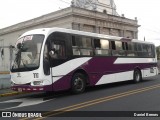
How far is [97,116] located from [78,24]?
125 feet

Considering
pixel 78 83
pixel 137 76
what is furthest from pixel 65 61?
pixel 137 76

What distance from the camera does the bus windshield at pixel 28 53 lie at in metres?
13.3

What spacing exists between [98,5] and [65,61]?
150ft

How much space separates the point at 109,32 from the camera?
52938 mm

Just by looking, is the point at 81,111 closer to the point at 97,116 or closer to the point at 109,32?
the point at 97,116

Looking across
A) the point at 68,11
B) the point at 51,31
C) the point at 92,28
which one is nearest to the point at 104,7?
the point at 92,28

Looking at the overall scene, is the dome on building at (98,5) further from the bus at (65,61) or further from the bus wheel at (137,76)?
the bus at (65,61)

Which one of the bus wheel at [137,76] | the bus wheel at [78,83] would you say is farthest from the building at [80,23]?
the bus wheel at [78,83]

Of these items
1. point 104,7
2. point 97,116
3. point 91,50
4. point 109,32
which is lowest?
point 97,116

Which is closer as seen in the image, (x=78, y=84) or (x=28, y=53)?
(x=28, y=53)

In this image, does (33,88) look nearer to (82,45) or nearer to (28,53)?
(28,53)

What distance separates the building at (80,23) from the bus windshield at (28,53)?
26.8 meters

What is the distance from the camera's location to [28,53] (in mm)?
13523

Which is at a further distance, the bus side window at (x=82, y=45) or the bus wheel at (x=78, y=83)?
the bus side window at (x=82, y=45)
